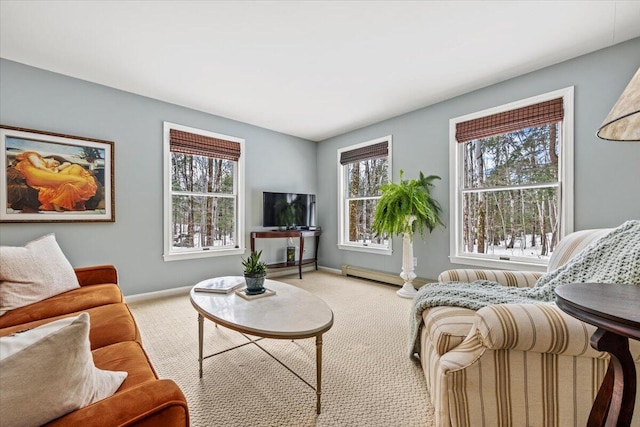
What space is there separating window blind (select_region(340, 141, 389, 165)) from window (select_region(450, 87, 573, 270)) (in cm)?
99

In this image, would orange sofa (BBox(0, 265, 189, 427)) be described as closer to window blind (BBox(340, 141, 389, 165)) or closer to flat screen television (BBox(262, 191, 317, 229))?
flat screen television (BBox(262, 191, 317, 229))

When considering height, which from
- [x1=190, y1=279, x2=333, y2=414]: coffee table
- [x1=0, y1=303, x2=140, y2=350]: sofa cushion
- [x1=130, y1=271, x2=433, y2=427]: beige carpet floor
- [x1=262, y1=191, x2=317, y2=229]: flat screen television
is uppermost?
[x1=262, y1=191, x2=317, y2=229]: flat screen television

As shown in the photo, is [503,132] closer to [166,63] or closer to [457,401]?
[457,401]

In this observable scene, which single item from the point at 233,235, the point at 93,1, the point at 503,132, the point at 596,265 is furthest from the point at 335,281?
the point at 93,1

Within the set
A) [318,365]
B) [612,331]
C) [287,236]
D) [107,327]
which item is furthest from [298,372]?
[287,236]

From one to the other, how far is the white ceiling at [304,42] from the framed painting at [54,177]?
70 cm

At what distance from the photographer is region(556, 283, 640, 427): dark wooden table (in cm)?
78

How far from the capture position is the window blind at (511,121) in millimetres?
2607

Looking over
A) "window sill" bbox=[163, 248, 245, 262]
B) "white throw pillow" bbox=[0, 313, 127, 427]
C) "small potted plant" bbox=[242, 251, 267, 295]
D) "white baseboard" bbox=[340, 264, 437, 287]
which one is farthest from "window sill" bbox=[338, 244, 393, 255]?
"white throw pillow" bbox=[0, 313, 127, 427]

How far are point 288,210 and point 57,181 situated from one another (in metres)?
2.69

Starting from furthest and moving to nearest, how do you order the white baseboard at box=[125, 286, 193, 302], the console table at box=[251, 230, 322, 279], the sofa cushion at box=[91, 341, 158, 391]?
Result: the console table at box=[251, 230, 322, 279] → the white baseboard at box=[125, 286, 193, 302] → the sofa cushion at box=[91, 341, 158, 391]

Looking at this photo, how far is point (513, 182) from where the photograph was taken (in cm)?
296

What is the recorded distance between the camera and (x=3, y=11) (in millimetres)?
1950

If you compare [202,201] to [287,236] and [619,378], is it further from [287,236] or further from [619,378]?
[619,378]
